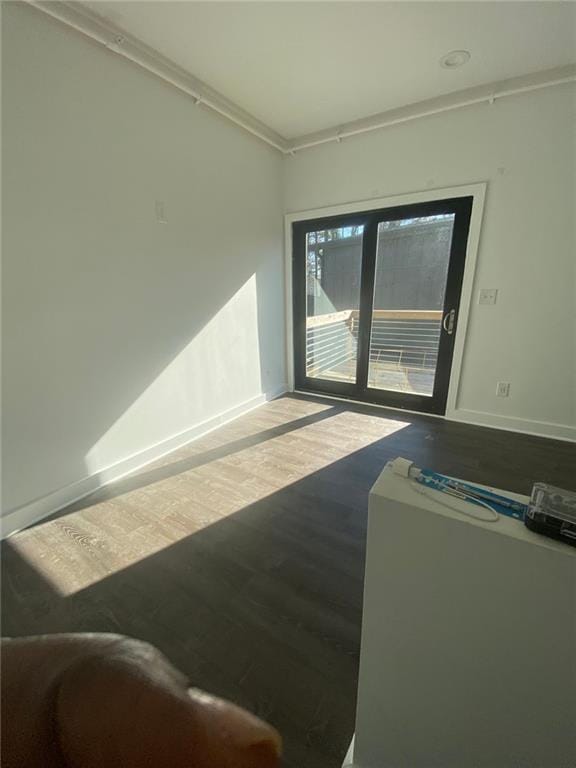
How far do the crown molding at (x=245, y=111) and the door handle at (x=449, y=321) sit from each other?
5.24ft

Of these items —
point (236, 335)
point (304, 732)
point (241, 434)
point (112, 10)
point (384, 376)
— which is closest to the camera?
point (304, 732)

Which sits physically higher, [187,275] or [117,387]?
[187,275]

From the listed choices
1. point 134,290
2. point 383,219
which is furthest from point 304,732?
point 383,219

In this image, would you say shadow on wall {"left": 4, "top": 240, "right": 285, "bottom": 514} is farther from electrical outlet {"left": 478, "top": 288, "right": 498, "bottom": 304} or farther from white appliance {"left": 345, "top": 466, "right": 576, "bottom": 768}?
electrical outlet {"left": 478, "top": 288, "right": 498, "bottom": 304}

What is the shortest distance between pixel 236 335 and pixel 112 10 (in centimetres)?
215

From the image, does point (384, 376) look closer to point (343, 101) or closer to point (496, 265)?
point (496, 265)

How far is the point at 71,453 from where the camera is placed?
78.9 inches

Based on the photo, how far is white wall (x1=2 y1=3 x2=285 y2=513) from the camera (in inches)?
65.1

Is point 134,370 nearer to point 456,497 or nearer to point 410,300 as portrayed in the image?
point 456,497

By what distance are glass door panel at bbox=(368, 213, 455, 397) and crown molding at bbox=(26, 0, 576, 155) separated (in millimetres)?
803

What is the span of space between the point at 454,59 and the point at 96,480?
3.71m

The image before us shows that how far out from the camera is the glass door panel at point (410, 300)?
2979mm

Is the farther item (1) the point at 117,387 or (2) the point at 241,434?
(2) the point at 241,434

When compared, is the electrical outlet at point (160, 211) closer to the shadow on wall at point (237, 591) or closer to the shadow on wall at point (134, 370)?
the shadow on wall at point (134, 370)
